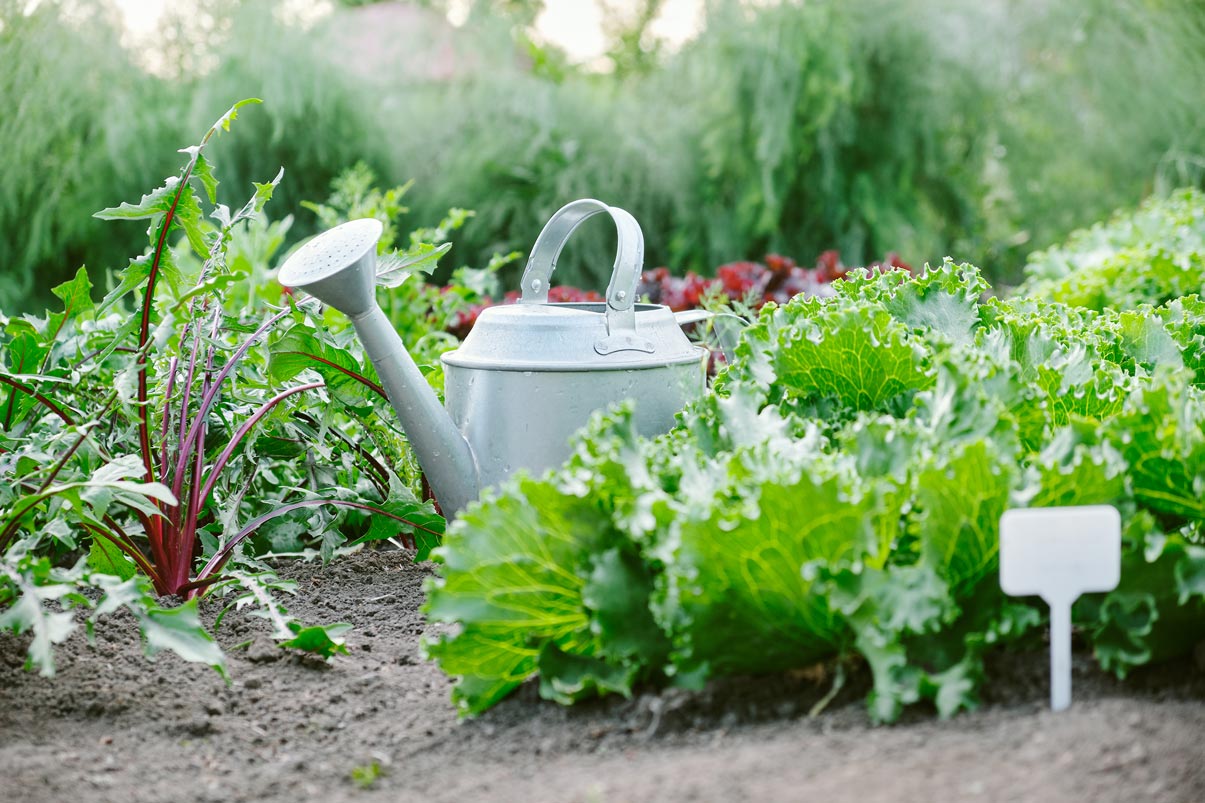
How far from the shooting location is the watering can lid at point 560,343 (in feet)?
6.14

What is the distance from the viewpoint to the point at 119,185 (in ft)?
17.3

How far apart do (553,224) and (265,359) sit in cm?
61

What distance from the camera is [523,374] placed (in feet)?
6.16

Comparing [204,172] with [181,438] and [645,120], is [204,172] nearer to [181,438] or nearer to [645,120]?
[181,438]

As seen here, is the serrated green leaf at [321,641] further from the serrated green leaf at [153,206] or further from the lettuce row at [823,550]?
the serrated green leaf at [153,206]

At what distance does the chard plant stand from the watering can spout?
0.13m

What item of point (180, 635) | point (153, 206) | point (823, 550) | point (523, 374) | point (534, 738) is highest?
point (153, 206)

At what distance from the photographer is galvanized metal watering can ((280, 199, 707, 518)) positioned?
184 cm

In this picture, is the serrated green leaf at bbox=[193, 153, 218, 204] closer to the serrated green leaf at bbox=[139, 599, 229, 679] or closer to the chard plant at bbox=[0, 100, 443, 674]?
the chard plant at bbox=[0, 100, 443, 674]

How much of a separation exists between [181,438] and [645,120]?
4.55 metres

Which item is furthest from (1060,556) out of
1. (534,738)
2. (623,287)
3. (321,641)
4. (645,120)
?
(645,120)

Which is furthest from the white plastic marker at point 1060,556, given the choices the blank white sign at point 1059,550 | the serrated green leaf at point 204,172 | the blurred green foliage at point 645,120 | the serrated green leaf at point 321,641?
the blurred green foliage at point 645,120

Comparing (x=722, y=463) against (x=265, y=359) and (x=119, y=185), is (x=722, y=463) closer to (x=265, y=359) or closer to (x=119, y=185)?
(x=265, y=359)

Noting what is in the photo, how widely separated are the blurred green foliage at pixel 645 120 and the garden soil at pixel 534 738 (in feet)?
13.2
